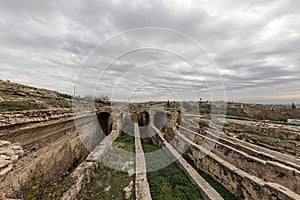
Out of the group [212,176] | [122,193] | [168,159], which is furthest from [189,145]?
[122,193]

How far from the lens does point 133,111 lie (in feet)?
88.0

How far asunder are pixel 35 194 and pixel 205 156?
23.1 feet

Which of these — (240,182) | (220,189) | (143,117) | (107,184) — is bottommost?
(220,189)

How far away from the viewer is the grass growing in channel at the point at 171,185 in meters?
6.14

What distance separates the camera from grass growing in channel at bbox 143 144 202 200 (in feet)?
20.1

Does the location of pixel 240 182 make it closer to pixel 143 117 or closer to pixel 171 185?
pixel 171 185

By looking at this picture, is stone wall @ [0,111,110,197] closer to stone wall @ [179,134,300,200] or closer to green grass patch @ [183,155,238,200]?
green grass patch @ [183,155,238,200]

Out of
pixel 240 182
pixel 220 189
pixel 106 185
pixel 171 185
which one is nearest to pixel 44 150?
pixel 106 185

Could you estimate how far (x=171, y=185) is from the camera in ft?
23.2

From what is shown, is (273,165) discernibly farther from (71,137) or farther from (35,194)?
(71,137)

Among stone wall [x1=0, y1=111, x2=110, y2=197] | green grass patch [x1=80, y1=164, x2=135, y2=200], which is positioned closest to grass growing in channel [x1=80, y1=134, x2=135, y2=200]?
green grass patch [x1=80, y1=164, x2=135, y2=200]

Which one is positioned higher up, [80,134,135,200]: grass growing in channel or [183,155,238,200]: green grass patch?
[80,134,135,200]: grass growing in channel

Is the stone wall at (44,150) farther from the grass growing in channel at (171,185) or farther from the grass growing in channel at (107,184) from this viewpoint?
the grass growing in channel at (171,185)

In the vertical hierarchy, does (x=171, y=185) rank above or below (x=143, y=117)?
below
